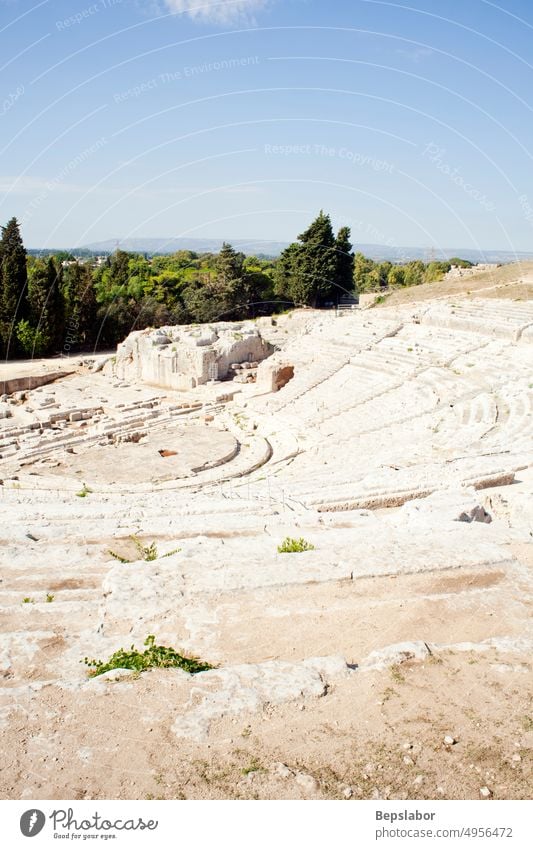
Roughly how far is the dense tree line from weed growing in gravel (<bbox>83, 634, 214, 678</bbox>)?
32.0m

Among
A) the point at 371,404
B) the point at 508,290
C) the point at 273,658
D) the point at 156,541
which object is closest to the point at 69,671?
the point at 273,658

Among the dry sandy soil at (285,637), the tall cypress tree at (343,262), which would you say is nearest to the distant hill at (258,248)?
the tall cypress tree at (343,262)

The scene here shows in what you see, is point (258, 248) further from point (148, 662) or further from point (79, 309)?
point (148, 662)

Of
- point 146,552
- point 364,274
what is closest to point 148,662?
point 146,552

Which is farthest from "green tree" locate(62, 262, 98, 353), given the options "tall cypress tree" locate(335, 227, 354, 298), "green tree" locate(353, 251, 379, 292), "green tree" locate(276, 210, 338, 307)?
"green tree" locate(353, 251, 379, 292)

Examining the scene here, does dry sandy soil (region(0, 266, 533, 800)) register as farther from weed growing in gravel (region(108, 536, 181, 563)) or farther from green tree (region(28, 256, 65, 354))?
green tree (region(28, 256, 65, 354))

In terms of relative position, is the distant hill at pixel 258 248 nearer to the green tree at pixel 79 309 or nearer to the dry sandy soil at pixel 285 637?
the green tree at pixel 79 309

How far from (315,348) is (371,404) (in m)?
7.32

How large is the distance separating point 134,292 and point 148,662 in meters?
39.3

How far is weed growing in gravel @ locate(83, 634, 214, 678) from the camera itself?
4.66 m

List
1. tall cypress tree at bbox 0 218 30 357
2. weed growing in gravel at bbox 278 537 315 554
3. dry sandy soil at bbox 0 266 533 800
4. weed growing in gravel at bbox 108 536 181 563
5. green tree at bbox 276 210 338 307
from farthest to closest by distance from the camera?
green tree at bbox 276 210 338 307 < tall cypress tree at bbox 0 218 30 357 < weed growing in gravel at bbox 108 536 181 563 < weed growing in gravel at bbox 278 537 315 554 < dry sandy soil at bbox 0 266 533 800

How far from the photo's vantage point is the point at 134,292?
4153cm

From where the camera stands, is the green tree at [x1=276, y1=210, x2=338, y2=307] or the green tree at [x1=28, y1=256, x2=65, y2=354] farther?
the green tree at [x1=276, y1=210, x2=338, y2=307]

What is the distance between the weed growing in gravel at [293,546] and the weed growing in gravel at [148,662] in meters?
2.19
